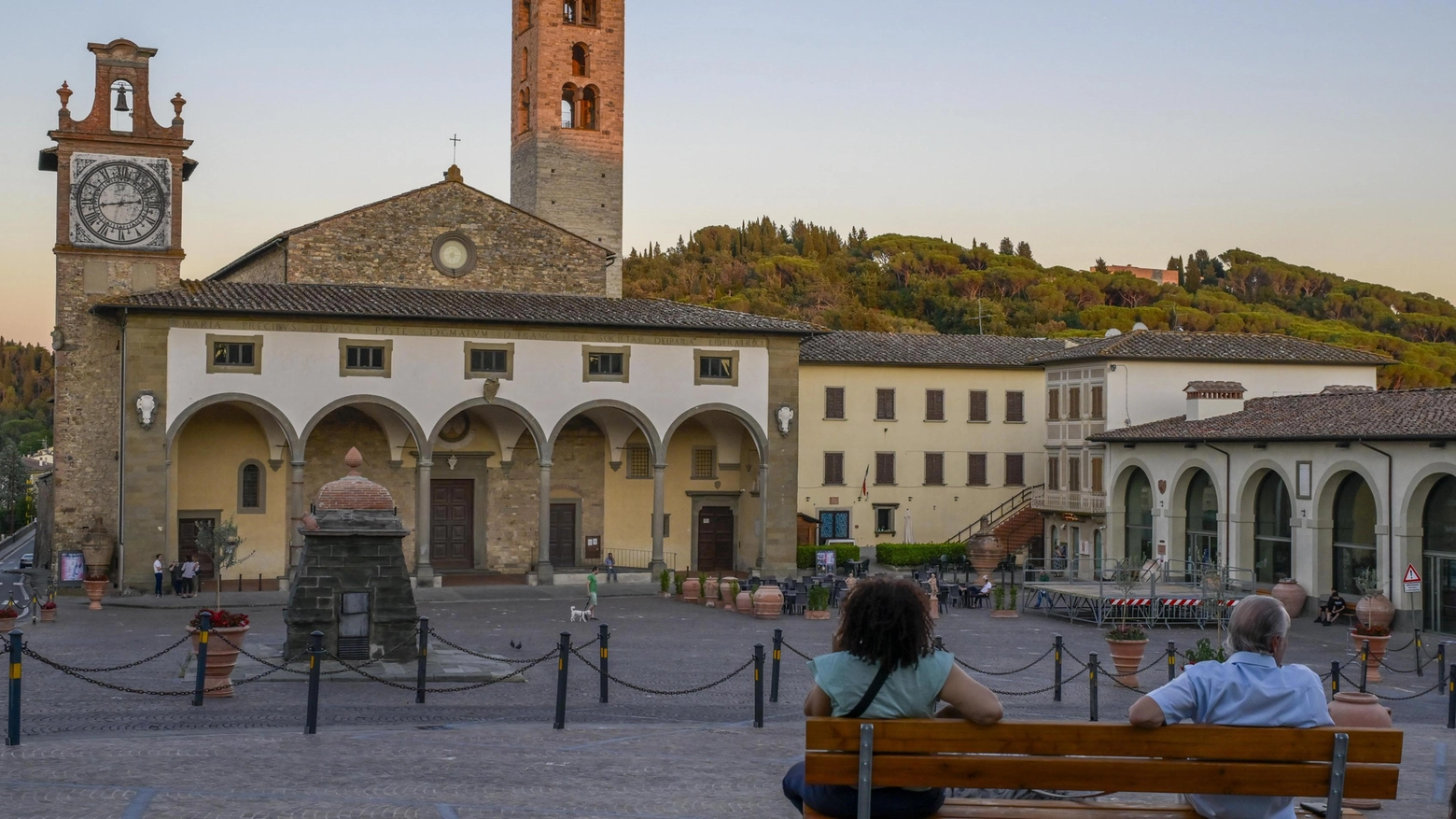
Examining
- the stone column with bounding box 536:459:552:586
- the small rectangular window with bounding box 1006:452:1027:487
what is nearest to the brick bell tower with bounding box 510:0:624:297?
the stone column with bounding box 536:459:552:586

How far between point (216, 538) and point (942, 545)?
69.7 feet

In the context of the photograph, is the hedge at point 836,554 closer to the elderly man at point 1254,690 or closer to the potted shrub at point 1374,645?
the potted shrub at point 1374,645

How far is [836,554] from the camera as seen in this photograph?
42.8 m

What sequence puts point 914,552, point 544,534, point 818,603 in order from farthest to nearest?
point 914,552, point 544,534, point 818,603

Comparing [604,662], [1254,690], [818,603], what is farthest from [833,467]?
[1254,690]

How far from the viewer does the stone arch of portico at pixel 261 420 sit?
34.1 m

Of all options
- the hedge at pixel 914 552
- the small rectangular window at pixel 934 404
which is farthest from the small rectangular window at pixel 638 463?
the small rectangular window at pixel 934 404

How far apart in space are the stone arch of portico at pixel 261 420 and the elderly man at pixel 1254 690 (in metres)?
31.2

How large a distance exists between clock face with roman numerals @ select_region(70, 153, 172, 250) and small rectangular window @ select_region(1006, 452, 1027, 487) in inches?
994

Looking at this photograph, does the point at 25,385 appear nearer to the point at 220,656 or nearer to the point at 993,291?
the point at 993,291

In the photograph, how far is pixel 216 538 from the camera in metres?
32.2

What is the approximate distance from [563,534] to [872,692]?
35.4 metres

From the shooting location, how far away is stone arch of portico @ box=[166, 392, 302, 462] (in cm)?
3409

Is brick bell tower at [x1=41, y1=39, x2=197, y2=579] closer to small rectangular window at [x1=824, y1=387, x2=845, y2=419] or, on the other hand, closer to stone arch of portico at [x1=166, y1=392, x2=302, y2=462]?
stone arch of portico at [x1=166, y1=392, x2=302, y2=462]
